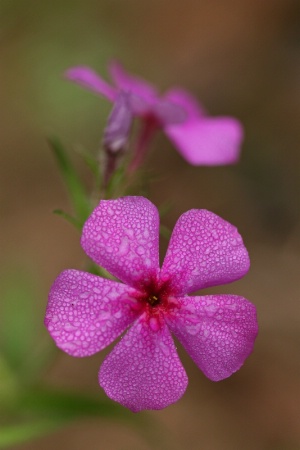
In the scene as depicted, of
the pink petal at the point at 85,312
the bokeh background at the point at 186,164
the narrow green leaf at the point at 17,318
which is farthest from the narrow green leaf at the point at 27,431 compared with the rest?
the pink petal at the point at 85,312

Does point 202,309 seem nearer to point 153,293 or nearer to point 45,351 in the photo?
point 153,293

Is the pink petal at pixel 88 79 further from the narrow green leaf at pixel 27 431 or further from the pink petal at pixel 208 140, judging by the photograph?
the narrow green leaf at pixel 27 431

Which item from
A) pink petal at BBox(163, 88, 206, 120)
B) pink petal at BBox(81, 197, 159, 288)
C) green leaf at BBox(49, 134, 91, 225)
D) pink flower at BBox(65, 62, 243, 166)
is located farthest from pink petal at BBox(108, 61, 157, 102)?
pink petal at BBox(81, 197, 159, 288)

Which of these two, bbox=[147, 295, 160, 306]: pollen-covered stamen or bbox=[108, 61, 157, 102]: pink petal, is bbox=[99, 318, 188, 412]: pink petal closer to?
bbox=[147, 295, 160, 306]: pollen-covered stamen

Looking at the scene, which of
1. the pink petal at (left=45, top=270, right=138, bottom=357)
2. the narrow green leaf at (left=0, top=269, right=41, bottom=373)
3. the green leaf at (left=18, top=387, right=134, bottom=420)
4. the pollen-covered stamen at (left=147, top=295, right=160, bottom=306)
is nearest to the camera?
the pink petal at (left=45, top=270, right=138, bottom=357)

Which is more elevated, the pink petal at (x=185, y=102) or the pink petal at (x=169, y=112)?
the pink petal at (x=169, y=112)

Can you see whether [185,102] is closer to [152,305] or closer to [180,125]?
[180,125]
